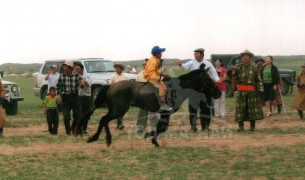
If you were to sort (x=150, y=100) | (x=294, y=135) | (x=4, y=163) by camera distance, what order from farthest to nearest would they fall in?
(x=294, y=135)
(x=150, y=100)
(x=4, y=163)

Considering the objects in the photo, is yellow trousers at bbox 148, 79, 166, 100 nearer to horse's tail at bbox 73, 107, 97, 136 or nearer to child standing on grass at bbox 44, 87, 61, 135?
horse's tail at bbox 73, 107, 97, 136

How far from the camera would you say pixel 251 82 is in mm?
13945

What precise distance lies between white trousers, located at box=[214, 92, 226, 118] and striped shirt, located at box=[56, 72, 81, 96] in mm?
5381

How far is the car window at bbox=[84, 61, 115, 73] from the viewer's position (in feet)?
77.8

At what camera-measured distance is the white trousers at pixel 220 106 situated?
58.0ft

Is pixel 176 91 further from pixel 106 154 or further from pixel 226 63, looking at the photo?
pixel 226 63

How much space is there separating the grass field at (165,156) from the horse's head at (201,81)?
1022 mm

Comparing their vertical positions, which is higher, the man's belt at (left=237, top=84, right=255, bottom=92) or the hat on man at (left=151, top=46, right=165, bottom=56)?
the hat on man at (left=151, top=46, right=165, bottom=56)

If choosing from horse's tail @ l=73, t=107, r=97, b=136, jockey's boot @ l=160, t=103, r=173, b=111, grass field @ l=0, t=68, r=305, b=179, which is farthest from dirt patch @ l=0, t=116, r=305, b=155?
jockey's boot @ l=160, t=103, r=173, b=111

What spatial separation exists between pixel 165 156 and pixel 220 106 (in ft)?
25.6

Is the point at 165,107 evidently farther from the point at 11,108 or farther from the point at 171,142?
the point at 11,108

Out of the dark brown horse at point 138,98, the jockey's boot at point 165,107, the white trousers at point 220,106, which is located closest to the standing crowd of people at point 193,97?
the dark brown horse at point 138,98

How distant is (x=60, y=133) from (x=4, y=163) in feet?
16.5

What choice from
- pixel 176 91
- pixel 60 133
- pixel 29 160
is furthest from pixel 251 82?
pixel 29 160
